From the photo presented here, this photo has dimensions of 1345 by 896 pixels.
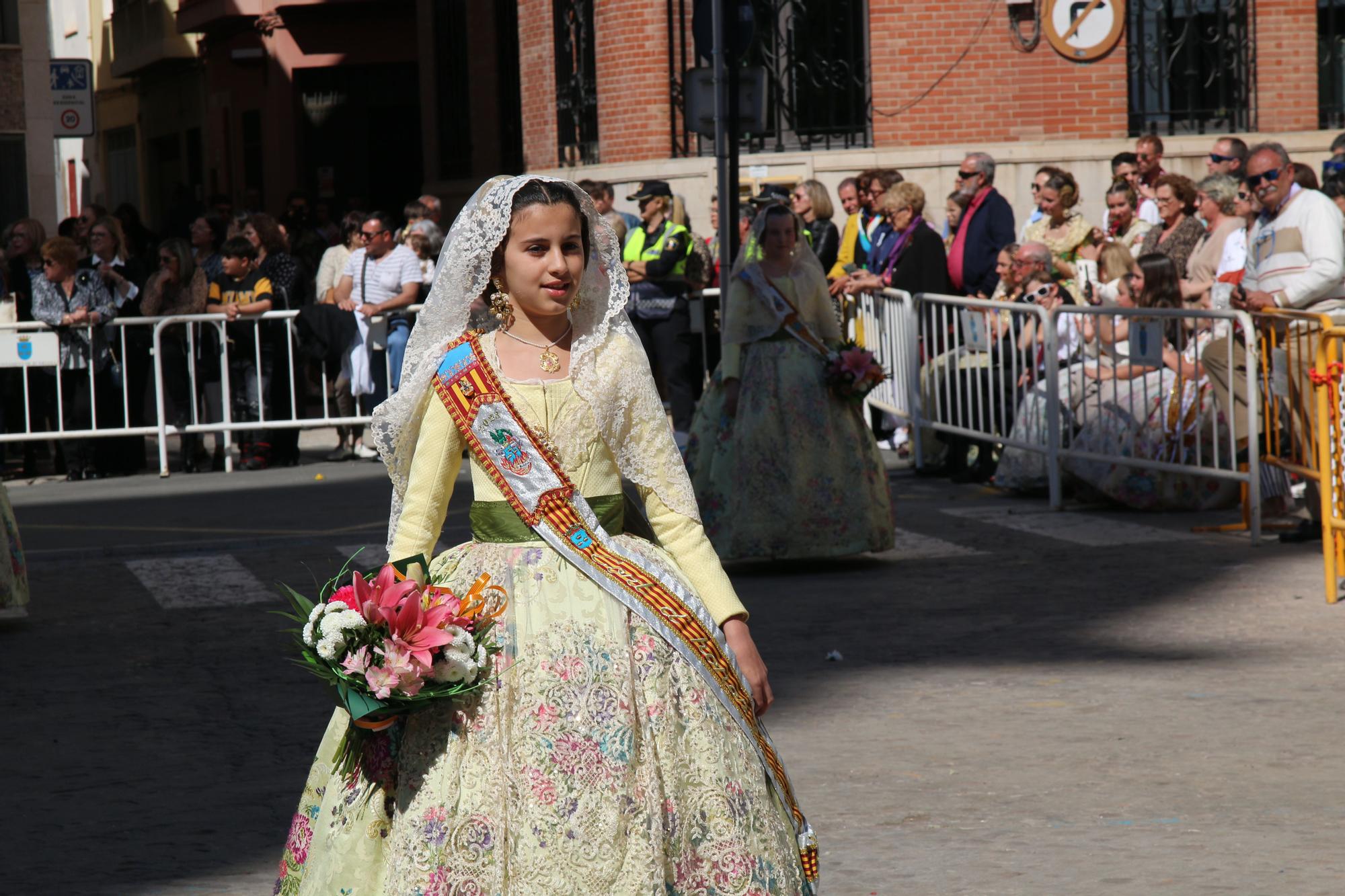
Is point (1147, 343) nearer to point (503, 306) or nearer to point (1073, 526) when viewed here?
point (1073, 526)

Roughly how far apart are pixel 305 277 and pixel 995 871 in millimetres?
12136

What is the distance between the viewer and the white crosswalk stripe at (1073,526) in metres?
10.4

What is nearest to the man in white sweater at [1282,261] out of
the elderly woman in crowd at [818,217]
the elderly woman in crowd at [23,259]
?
the elderly woman in crowd at [818,217]

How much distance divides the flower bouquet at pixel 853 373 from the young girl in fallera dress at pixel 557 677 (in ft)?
18.1

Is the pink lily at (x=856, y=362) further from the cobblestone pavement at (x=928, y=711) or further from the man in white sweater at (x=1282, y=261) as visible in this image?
the man in white sweater at (x=1282, y=261)

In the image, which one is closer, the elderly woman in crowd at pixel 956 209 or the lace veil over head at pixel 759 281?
the lace veil over head at pixel 759 281

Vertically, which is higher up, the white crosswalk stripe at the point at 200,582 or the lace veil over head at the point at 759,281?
the lace veil over head at the point at 759,281

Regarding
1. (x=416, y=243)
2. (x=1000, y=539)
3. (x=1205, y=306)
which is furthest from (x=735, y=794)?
(x=416, y=243)

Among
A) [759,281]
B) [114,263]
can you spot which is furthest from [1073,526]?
[114,263]

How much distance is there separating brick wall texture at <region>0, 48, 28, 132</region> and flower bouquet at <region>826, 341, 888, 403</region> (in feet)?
80.0

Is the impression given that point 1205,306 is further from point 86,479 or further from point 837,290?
point 86,479

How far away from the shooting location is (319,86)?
31.3 metres

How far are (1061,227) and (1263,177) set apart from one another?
137 inches

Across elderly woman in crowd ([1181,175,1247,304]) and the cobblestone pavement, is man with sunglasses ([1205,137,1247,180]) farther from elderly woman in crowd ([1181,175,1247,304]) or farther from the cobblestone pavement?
the cobblestone pavement
